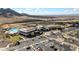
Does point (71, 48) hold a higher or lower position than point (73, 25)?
lower

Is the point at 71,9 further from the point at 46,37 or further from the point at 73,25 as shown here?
the point at 46,37

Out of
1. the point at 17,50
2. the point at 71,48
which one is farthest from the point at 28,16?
the point at 71,48
